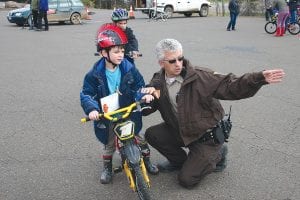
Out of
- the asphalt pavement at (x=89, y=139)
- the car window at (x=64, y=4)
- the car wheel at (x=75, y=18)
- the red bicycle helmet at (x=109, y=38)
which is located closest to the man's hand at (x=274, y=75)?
the asphalt pavement at (x=89, y=139)

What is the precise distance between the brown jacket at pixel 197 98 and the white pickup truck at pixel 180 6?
21699mm

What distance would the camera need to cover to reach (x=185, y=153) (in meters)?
4.71

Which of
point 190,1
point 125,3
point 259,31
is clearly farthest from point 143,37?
point 125,3

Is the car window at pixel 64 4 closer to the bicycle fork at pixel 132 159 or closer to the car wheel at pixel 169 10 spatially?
the car wheel at pixel 169 10

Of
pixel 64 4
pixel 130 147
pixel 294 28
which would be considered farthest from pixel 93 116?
pixel 64 4

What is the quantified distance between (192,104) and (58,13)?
19.3 meters

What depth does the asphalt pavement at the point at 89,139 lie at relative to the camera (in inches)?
167

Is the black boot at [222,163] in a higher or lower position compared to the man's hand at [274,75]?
lower

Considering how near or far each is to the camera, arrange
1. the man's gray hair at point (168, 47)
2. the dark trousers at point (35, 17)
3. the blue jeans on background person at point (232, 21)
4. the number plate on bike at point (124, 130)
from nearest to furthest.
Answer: the number plate on bike at point (124, 130), the man's gray hair at point (168, 47), the blue jeans on background person at point (232, 21), the dark trousers at point (35, 17)

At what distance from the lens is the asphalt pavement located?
4242mm

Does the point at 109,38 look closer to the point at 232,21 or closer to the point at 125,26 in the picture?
the point at 125,26

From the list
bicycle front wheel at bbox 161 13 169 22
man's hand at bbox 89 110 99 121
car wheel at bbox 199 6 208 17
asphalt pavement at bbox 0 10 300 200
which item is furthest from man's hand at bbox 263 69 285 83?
car wheel at bbox 199 6 208 17

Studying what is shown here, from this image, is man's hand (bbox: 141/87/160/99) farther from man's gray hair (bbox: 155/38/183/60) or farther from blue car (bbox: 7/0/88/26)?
blue car (bbox: 7/0/88/26)

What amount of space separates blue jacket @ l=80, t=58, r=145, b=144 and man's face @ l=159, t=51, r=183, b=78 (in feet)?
1.01
